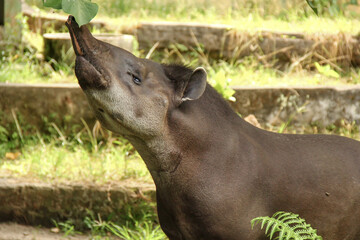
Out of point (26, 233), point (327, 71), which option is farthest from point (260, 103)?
point (26, 233)

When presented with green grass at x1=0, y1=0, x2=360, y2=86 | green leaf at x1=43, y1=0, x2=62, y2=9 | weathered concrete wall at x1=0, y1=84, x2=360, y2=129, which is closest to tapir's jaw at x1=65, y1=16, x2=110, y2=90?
green leaf at x1=43, y1=0, x2=62, y2=9

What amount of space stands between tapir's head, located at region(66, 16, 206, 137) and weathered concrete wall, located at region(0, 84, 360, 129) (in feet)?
8.77

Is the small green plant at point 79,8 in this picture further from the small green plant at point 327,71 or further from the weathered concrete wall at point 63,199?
the small green plant at point 327,71

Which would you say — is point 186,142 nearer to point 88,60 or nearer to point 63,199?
point 88,60

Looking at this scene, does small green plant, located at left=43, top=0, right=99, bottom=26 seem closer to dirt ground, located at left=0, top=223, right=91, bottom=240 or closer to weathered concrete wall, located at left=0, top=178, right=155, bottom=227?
weathered concrete wall, located at left=0, top=178, right=155, bottom=227

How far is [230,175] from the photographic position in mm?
3781

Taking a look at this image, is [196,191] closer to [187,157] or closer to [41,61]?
[187,157]

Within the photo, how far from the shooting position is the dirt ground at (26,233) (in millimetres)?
5551

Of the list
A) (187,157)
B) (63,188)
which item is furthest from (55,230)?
(187,157)

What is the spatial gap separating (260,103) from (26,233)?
2.67 metres

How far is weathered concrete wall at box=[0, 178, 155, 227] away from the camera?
561 centimetres

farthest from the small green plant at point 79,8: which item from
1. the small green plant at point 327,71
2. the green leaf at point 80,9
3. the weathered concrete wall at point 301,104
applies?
the small green plant at point 327,71

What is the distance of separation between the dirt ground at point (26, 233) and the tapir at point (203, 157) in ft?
6.36

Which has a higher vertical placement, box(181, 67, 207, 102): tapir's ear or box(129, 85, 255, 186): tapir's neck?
box(181, 67, 207, 102): tapir's ear
